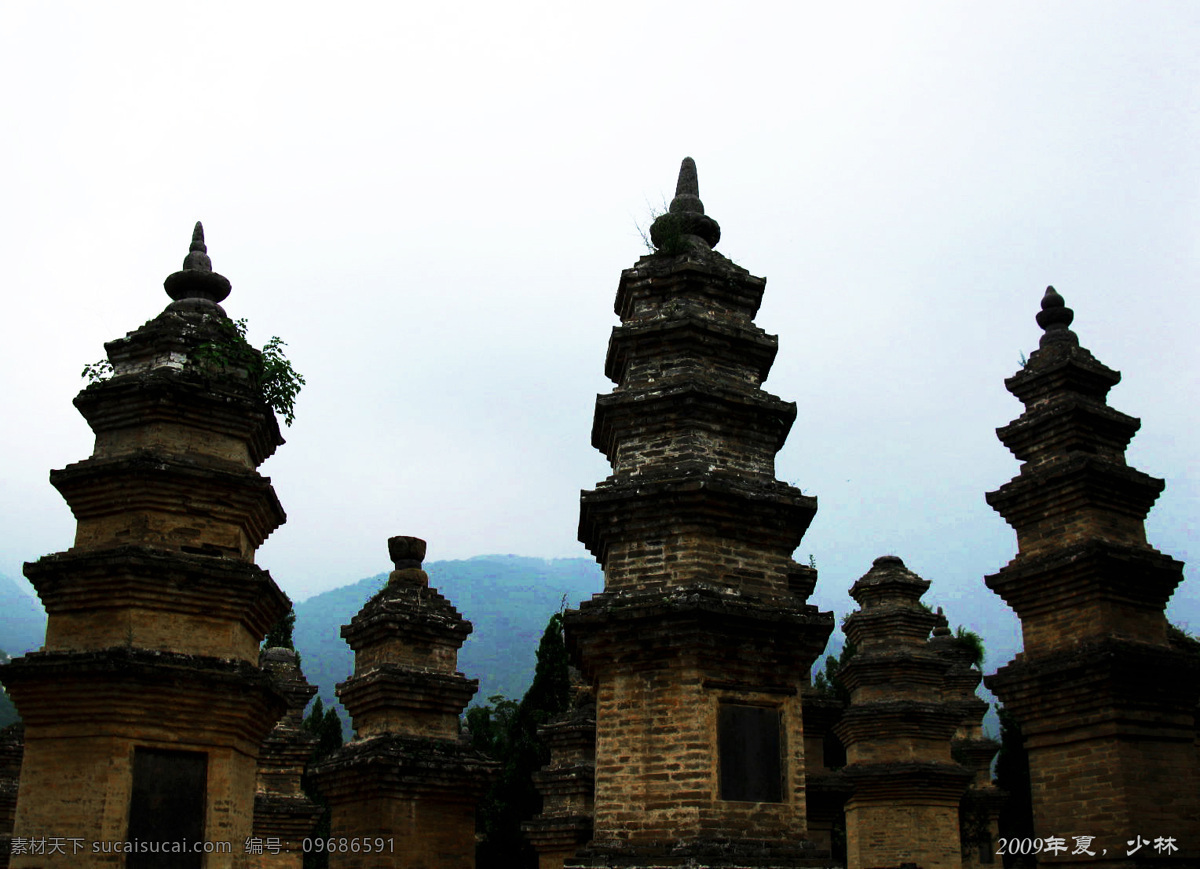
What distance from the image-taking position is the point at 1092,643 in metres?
14.6

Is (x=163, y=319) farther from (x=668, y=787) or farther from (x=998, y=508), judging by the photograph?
(x=998, y=508)

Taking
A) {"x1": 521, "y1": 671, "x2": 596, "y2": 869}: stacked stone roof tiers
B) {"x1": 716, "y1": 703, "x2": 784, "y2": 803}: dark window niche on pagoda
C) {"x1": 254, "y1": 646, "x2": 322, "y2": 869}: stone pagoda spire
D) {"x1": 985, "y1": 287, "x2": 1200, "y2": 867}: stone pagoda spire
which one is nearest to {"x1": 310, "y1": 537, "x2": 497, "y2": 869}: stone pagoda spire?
{"x1": 254, "y1": 646, "x2": 322, "y2": 869}: stone pagoda spire

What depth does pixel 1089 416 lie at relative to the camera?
16500mm

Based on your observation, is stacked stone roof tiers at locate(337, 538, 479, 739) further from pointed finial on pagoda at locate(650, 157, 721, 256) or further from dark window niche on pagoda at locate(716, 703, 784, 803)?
pointed finial on pagoda at locate(650, 157, 721, 256)

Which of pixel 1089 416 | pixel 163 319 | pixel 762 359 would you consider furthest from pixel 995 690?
pixel 163 319

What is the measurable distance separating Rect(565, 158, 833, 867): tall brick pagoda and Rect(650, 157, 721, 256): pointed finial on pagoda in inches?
23.0

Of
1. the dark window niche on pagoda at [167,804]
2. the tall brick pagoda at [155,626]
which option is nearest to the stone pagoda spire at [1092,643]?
the tall brick pagoda at [155,626]

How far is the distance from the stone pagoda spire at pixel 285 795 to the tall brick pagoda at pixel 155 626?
27.4 ft

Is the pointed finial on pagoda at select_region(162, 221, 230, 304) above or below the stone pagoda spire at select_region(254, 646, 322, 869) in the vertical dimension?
above

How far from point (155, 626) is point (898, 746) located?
1389 centimetres

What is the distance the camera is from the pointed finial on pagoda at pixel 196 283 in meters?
14.5

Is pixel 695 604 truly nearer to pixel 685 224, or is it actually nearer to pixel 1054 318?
pixel 685 224

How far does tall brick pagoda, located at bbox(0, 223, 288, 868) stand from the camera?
35.5ft

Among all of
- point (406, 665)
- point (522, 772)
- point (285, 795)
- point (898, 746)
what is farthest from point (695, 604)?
point (522, 772)
